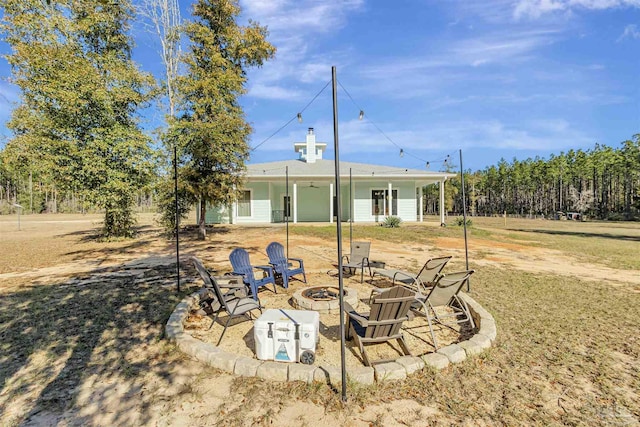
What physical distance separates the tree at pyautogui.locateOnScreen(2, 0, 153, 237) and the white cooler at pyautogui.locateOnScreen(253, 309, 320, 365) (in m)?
11.8

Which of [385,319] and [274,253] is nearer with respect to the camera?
[385,319]

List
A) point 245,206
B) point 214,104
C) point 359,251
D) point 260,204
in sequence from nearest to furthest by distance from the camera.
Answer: point 359,251 → point 214,104 → point 245,206 → point 260,204

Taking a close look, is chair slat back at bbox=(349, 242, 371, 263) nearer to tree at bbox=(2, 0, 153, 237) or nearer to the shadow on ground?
the shadow on ground

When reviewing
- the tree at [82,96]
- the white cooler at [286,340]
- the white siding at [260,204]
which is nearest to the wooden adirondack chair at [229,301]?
the white cooler at [286,340]

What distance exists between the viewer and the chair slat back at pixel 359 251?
23.2 ft

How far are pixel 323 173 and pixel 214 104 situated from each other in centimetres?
858

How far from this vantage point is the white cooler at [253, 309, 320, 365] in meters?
3.08

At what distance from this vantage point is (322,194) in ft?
73.1

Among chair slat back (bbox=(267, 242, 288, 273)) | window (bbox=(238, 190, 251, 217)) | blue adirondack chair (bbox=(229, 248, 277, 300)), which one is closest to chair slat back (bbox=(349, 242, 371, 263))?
chair slat back (bbox=(267, 242, 288, 273))

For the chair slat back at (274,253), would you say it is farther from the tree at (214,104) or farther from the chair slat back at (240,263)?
the tree at (214,104)

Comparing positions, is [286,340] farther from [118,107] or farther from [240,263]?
[118,107]

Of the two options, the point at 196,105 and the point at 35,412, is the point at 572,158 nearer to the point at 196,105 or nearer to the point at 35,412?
the point at 196,105

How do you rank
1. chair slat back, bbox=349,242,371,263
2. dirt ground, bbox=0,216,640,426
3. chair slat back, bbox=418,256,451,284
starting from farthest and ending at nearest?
chair slat back, bbox=349,242,371,263 < chair slat back, bbox=418,256,451,284 < dirt ground, bbox=0,216,640,426

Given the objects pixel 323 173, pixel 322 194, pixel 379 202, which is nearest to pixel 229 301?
pixel 323 173
